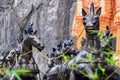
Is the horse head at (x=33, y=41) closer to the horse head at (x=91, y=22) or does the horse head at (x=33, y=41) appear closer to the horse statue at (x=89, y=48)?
the horse statue at (x=89, y=48)

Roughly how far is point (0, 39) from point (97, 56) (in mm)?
17940

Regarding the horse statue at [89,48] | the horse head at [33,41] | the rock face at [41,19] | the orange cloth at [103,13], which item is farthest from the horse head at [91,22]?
the rock face at [41,19]

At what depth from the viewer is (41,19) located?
21438 millimetres

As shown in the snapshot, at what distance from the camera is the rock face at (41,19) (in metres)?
20.7

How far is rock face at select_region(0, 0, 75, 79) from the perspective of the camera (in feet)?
68.0

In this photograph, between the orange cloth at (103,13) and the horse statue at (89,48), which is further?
the orange cloth at (103,13)

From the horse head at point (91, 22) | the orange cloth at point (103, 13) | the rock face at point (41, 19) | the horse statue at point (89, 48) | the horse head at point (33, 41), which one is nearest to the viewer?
the horse statue at point (89, 48)

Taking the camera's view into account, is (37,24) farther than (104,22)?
Yes

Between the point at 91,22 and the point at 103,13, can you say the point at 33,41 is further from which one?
the point at 103,13

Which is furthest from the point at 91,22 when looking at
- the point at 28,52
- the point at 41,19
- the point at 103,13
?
the point at 41,19

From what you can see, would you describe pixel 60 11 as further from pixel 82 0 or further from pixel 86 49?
pixel 86 49

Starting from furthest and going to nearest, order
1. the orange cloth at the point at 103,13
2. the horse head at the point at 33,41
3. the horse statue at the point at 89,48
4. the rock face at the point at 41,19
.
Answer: the rock face at the point at 41,19, the orange cloth at the point at 103,13, the horse head at the point at 33,41, the horse statue at the point at 89,48

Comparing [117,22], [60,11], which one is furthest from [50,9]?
[117,22]

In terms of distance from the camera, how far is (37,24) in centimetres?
2138
